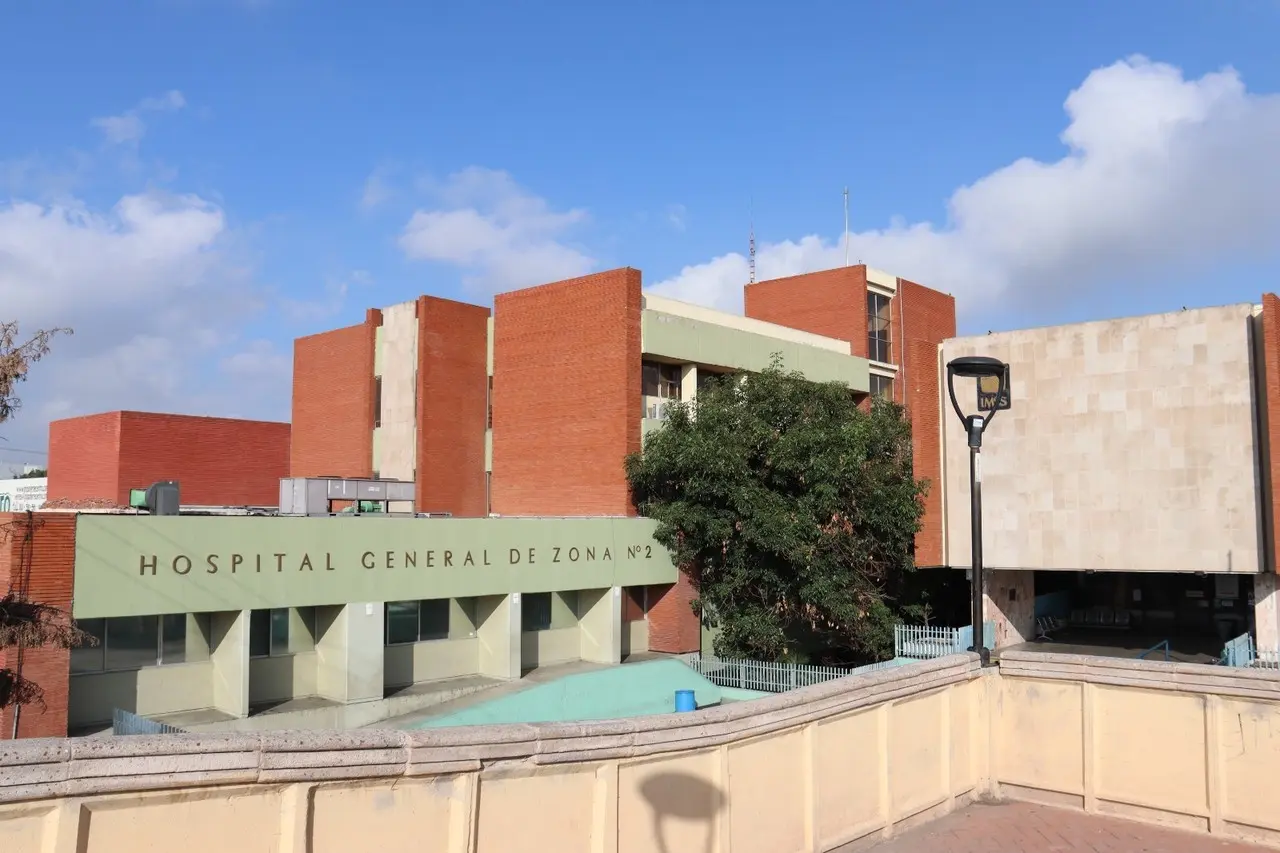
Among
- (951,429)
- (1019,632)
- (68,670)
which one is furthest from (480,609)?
(1019,632)

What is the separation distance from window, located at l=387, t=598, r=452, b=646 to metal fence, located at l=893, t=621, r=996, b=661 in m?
12.9

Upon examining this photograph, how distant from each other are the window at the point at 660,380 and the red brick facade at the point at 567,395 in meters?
1.55

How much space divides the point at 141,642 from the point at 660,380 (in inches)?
742

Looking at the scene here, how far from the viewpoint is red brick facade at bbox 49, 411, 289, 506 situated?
139 ft

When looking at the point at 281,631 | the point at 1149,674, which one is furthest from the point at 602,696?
the point at 1149,674

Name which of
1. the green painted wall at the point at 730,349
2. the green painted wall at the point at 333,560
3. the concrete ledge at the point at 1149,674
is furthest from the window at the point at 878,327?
the concrete ledge at the point at 1149,674

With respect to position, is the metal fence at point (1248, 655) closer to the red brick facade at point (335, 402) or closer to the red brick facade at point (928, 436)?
the red brick facade at point (928, 436)

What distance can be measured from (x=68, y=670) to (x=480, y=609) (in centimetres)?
1133

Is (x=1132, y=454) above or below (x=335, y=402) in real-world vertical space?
below

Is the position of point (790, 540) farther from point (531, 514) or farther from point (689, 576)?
point (531, 514)

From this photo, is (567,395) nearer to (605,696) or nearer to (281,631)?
(605,696)

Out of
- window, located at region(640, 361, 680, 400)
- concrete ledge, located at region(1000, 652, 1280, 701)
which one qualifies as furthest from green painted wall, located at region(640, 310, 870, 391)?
concrete ledge, located at region(1000, 652, 1280, 701)

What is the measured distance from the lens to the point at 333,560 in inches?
953

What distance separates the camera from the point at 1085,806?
1102 centimetres
